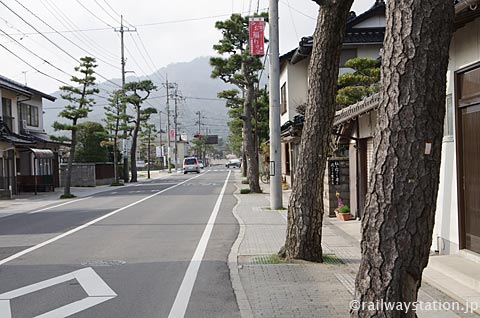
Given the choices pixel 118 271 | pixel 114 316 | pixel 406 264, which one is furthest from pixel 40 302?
pixel 406 264

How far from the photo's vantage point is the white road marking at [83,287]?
661 cm

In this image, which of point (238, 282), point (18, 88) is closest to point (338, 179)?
point (238, 282)

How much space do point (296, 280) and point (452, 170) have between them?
3.53 metres

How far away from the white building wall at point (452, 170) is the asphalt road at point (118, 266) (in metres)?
3.88

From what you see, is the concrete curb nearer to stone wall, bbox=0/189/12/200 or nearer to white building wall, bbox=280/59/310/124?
white building wall, bbox=280/59/310/124

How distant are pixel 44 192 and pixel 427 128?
3440 centimetres

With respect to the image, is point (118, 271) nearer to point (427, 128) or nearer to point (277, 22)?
point (427, 128)

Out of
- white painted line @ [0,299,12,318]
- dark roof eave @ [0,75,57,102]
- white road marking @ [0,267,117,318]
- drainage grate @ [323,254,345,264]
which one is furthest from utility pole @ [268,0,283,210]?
dark roof eave @ [0,75,57,102]

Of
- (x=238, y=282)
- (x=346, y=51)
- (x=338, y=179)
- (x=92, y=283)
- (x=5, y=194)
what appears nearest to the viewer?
(x=238, y=282)

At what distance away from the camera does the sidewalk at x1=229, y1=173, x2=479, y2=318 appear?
20.9ft

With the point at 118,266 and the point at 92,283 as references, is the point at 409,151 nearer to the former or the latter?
the point at 92,283

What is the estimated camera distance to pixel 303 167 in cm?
896

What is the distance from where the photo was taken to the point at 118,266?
372 inches

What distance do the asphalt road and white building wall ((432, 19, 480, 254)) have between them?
388 cm
